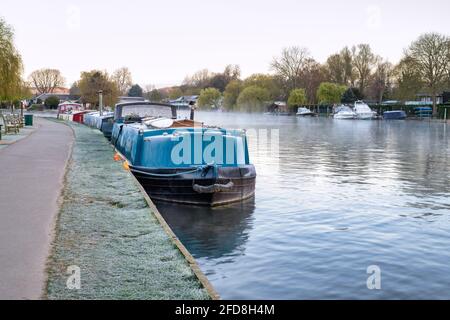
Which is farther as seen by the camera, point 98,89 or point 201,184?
point 98,89

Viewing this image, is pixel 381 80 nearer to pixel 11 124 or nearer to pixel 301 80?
pixel 301 80

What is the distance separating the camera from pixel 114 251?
831 cm

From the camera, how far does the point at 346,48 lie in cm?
11612

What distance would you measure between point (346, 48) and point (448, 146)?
8396cm

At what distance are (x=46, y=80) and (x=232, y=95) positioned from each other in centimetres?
6262

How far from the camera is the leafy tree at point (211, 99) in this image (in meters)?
167

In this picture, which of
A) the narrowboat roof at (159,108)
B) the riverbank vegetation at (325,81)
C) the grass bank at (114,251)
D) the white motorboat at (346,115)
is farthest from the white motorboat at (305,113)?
the grass bank at (114,251)

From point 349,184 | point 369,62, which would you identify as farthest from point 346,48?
point 349,184

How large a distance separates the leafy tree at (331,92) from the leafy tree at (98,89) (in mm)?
42792

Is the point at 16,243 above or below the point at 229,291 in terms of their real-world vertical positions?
above

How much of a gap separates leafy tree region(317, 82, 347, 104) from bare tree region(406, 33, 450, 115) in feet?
130

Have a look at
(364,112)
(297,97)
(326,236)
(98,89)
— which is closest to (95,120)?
(326,236)

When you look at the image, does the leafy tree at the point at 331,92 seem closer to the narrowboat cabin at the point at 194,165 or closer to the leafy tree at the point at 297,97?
the leafy tree at the point at 297,97

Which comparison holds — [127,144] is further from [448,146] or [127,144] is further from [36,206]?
[448,146]
